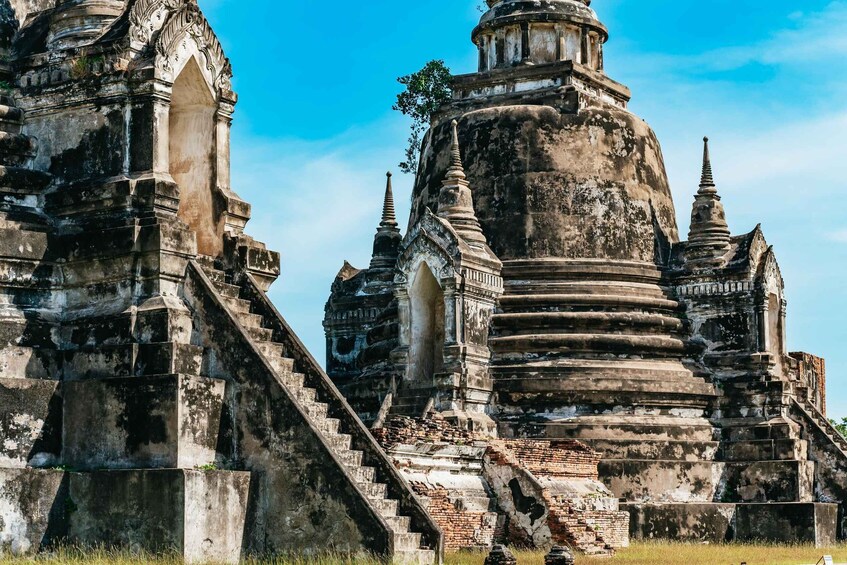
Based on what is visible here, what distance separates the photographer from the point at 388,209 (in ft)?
111

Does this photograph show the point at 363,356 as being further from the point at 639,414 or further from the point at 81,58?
the point at 81,58

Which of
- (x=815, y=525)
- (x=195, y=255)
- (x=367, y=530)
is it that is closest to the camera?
(x=367, y=530)

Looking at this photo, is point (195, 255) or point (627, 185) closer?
point (195, 255)

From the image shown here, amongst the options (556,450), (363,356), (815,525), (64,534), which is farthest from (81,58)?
(815,525)

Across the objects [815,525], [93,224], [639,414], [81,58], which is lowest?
[815,525]

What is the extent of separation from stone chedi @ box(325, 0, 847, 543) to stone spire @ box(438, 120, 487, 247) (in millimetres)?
51

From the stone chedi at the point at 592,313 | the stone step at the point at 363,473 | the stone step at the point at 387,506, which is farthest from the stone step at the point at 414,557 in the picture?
the stone chedi at the point at 592,313

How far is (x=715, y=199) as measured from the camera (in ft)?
99.4

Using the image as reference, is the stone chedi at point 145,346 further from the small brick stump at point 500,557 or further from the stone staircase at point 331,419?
the small brick stump at point 500,557

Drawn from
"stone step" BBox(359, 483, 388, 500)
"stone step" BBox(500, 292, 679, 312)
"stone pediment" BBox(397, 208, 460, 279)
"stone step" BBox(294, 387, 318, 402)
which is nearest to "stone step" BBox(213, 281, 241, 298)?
"stone step" BBox(294, 387, 318, 402)

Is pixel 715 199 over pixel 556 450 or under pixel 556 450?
over

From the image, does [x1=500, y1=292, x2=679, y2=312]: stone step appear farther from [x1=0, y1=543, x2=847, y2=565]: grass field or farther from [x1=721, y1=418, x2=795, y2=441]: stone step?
[x1=0, y1=543, x2=847, y2=565]: grass field

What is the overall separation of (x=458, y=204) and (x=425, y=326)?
2245 millimetres

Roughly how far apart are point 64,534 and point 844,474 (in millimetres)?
16535
